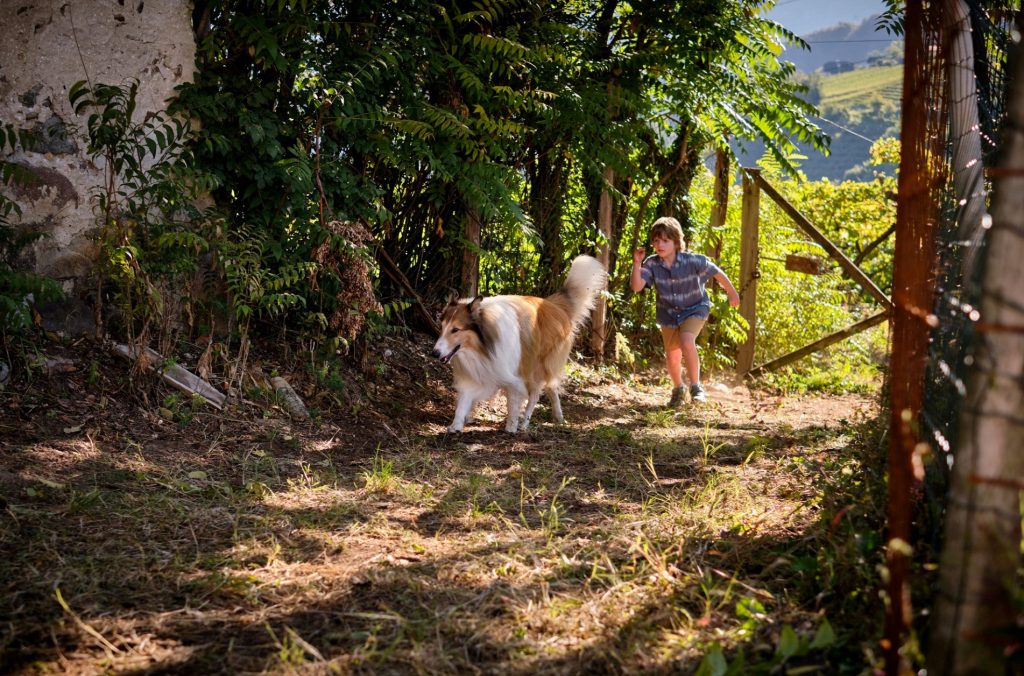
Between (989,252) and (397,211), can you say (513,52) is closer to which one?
(397,211)

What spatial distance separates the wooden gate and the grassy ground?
352 centimetres

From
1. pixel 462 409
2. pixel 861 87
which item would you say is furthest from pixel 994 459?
pixel 861 87

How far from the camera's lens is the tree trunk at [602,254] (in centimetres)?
859

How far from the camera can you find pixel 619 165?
7.58 m

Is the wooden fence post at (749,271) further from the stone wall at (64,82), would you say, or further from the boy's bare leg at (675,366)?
the stone wall at (64,82)

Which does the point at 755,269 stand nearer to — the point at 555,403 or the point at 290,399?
the point at 555,403

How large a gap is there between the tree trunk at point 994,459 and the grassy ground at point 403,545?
70cm

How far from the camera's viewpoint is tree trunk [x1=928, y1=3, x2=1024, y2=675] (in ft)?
4.81

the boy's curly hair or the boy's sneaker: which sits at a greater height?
the boy's curly hair

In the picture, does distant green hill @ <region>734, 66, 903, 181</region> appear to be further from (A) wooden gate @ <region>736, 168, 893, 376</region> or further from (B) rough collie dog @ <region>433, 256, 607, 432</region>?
(B) rough collie dog @ <region>433, 256, 607, 432</region>

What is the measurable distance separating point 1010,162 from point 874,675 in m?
1.19

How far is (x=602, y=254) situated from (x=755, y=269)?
1.84 meters

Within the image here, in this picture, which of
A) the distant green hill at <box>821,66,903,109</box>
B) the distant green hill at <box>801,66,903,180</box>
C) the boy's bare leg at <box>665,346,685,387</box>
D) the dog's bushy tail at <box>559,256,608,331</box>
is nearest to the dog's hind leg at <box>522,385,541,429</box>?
the dog's bushy tail at <box>559,256,608,331</box>

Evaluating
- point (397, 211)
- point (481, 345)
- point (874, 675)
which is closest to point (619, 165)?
point (397, 211)
